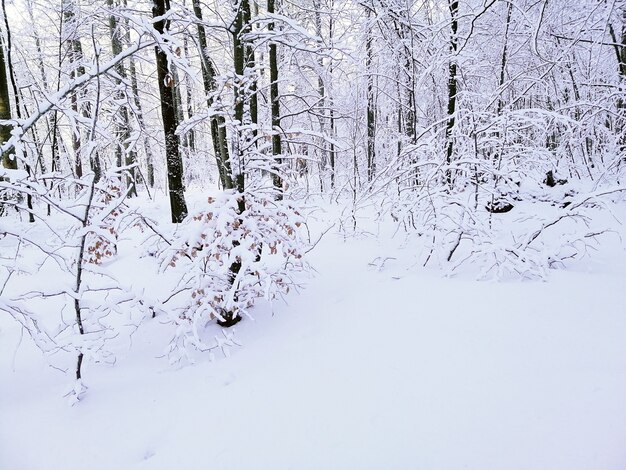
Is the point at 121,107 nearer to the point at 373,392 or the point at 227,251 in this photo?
the point at 227,251

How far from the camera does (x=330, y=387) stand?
2.50m

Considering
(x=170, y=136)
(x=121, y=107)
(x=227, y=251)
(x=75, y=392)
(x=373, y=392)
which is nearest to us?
(x=373, y=392)

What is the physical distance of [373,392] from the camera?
92.8 inches

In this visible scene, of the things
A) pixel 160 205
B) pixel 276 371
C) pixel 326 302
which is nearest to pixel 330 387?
pixel 276 371

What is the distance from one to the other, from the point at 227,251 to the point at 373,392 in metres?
1.88

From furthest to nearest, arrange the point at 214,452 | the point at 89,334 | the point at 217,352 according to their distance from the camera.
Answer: the point at 217,352
the point at 89,334
the point at 214,452

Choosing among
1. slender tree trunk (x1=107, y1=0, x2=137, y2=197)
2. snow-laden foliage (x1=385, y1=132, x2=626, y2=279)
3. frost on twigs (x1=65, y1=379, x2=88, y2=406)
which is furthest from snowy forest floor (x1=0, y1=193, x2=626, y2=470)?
slender tree trunk (x1=107, y1=0, x2=137, y2=197)

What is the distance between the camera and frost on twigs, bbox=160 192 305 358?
316 cm

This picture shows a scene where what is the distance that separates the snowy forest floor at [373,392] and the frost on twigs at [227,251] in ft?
1.32

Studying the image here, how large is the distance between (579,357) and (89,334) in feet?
11.0

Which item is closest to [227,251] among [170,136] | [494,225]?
[170,136]

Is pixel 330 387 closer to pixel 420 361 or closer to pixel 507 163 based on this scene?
pixel 420 361

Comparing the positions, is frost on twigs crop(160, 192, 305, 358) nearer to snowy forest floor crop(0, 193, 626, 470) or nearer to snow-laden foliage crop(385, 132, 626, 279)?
snowy forest floor crop(0, 193, 626, 470)

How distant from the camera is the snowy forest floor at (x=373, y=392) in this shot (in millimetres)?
1877
